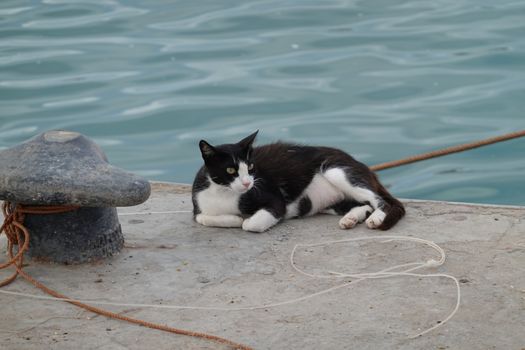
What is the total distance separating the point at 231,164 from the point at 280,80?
488cm

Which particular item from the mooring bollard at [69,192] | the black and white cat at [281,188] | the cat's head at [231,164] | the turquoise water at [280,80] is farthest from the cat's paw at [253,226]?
the turquoise water at [280,80]

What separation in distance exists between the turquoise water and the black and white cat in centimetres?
227

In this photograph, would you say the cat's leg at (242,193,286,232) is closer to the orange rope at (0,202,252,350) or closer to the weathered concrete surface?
the weathered concrete surface

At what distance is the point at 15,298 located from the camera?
14.6 feet

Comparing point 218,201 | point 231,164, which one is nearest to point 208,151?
point 231,164

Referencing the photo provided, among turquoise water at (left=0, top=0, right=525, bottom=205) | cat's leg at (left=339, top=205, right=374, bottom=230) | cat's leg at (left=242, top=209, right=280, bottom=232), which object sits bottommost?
turquoise water at (left=0, top=0, right=525, bottom=205)

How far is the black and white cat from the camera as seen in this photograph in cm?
535

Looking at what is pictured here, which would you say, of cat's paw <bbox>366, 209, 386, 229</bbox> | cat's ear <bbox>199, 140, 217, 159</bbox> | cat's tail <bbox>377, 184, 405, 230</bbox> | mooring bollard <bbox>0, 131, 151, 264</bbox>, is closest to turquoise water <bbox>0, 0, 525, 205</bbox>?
cat's tail <bbox>377, 184, 405, 230</bbox>

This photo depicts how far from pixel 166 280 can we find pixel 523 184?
13.4 feet

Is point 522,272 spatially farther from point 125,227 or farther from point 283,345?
point 125,227

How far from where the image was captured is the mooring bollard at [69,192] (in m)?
4.60

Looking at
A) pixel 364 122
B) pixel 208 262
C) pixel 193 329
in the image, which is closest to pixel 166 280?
pixel 208 262

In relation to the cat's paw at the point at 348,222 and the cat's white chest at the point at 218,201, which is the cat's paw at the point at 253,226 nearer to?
the cat's white chest at the point at 218,201

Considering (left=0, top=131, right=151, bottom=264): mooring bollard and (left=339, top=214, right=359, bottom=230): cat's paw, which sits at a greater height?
(left=0, top=131, right=151, bottom=264): mooring bollard
